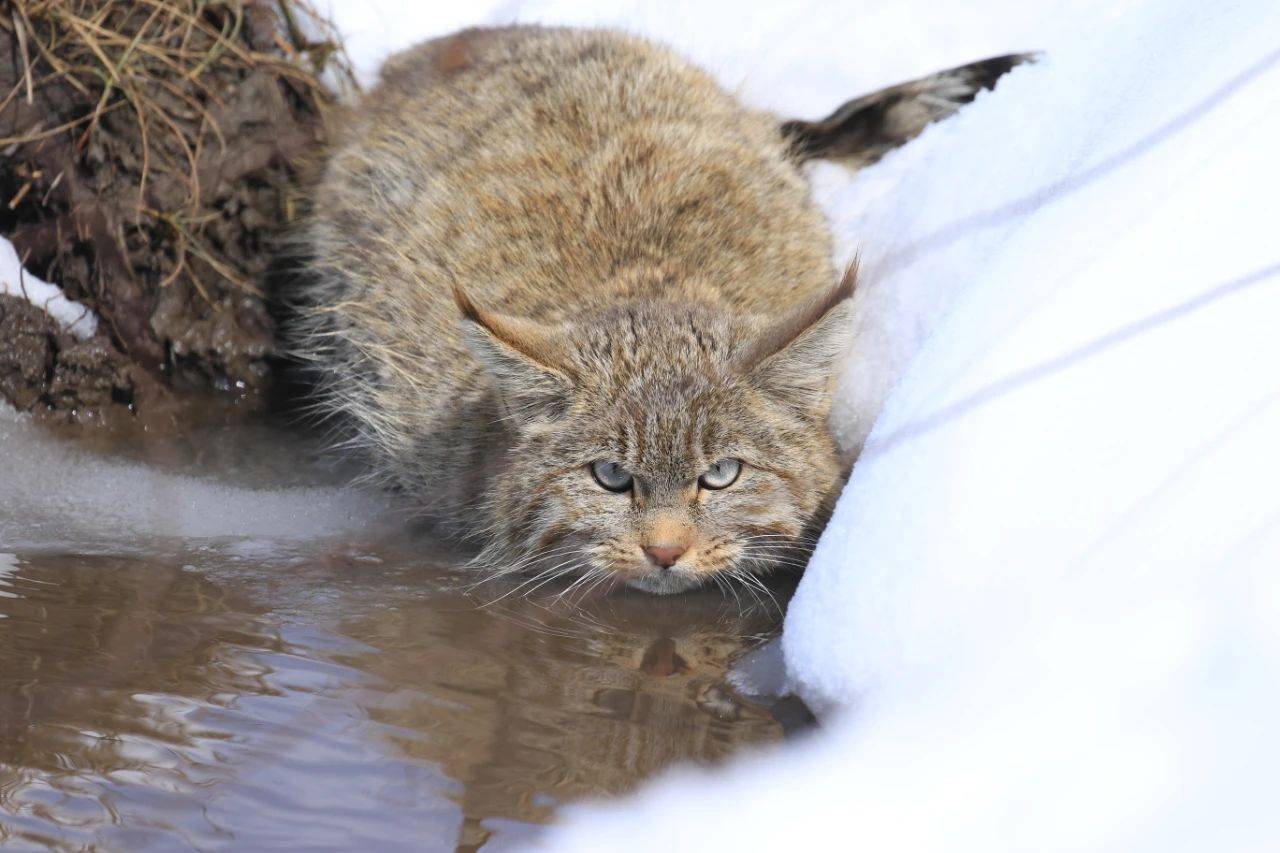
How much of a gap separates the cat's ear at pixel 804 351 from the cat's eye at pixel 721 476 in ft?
0.66

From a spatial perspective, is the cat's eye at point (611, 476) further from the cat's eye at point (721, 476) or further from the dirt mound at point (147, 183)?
the dirt mound at point (147, 183)

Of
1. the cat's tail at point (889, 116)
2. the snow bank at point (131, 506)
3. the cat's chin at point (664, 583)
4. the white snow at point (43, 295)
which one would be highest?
the cat's tail at point (889, 116)

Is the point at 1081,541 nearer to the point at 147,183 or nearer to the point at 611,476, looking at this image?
the point at 611,476

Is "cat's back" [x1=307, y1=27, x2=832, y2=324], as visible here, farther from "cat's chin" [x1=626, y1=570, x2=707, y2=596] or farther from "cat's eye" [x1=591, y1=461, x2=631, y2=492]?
"cat's chin" [x1=626, y1=570, x2=707, y2=596]

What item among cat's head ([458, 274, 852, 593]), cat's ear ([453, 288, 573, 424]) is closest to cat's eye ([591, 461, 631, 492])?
cat's head ([458, 274, 852, 593])

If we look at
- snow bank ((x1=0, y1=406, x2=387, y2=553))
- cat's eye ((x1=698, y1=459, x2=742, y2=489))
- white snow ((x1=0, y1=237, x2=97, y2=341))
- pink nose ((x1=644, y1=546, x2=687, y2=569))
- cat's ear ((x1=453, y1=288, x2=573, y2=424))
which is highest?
cat's ear ((x1=453, y1=288, x2=573, y2=424))

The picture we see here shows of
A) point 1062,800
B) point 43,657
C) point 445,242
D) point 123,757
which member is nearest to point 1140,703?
point 1062,800

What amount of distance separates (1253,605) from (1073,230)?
96cm

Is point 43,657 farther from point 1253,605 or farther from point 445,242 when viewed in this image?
point 1253,605

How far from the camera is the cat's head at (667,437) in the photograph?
10.5 feet

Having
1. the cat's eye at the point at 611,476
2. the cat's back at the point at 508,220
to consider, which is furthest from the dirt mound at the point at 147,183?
the cat's eye at the point at 611,476

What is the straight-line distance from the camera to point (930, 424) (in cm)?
276

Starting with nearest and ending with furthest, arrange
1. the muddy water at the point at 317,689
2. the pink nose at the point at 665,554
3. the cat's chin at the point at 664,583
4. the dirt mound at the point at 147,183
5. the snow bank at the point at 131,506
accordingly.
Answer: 1. the muddy water at the point at 317,689
2. the pink nose at the point at 665,554
3. the cat's chin at the point at 664,583
4. the snow bank at the point at 131,506
5. the dirt mound at the point at 147,183

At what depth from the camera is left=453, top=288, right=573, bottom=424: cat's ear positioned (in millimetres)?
3135
